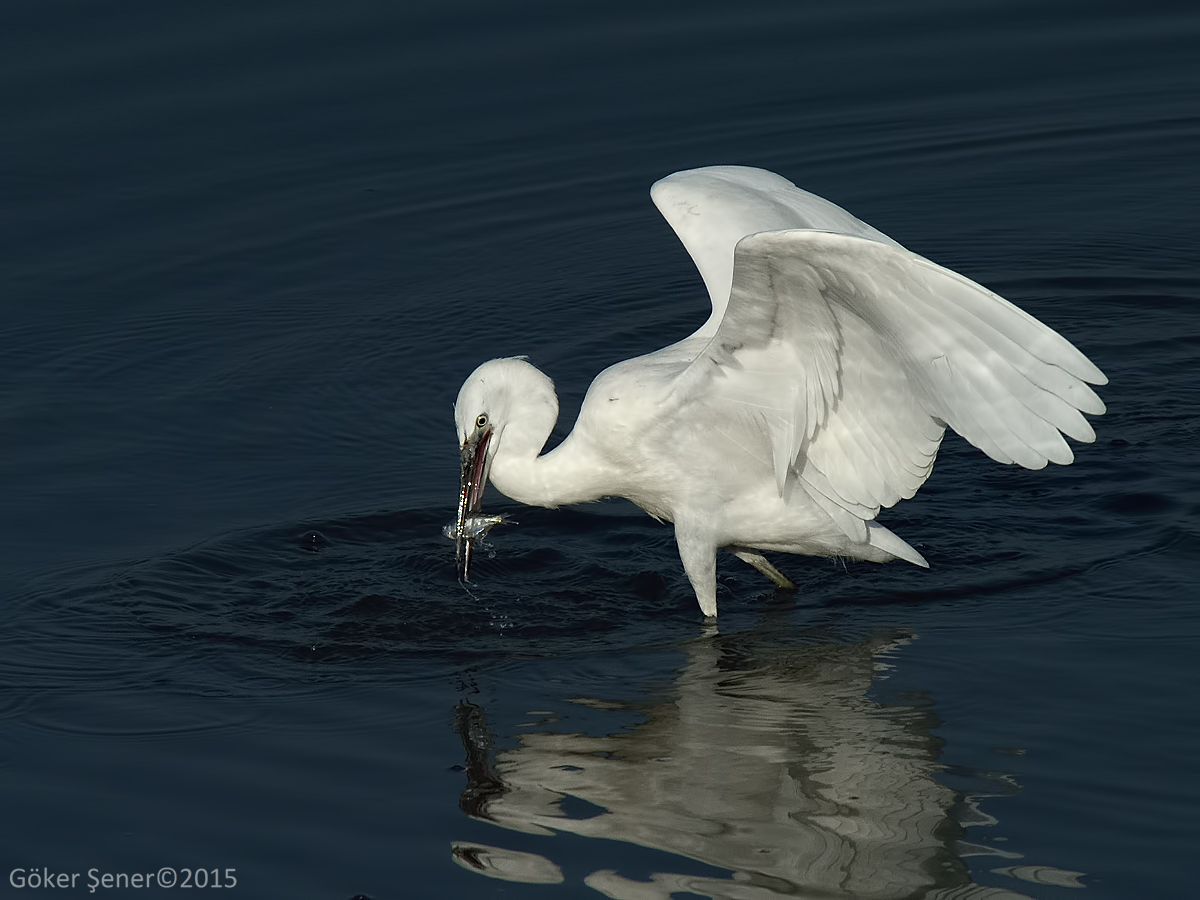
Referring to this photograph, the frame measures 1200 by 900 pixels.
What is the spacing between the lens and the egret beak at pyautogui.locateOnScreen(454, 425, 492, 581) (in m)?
8.56

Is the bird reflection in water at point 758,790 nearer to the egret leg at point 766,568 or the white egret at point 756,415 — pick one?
the white egret at point 756,415

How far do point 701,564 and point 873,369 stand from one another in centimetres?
144

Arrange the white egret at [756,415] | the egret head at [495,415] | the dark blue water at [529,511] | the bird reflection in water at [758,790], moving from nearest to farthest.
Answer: the bird reflection in water at [758,790]
the dark blue water at [529,511]
the white egret at [756,415]
the egret head at [495,415]

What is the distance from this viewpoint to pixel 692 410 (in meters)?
8.39

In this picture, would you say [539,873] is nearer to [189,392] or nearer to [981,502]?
[981,502]

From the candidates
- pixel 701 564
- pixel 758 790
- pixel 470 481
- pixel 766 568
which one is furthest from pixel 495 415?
pixel 758 790

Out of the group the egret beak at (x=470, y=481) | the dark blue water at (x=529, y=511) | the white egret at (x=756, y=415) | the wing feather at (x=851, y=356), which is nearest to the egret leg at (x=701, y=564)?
the white egret at (x=756, y=415)

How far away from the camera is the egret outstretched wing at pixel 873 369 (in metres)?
6.57

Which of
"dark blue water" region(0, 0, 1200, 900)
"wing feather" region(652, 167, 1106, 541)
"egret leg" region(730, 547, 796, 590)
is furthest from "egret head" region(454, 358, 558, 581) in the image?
"egret leg" region(730, 547, 796, 590)

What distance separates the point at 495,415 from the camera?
8.58 m

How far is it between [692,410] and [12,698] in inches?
135

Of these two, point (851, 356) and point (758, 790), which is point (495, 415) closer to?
point (851, 356)

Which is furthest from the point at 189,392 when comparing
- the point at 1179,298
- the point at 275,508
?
the point at 1179,298

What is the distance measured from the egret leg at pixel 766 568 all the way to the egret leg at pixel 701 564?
534 millimetres
